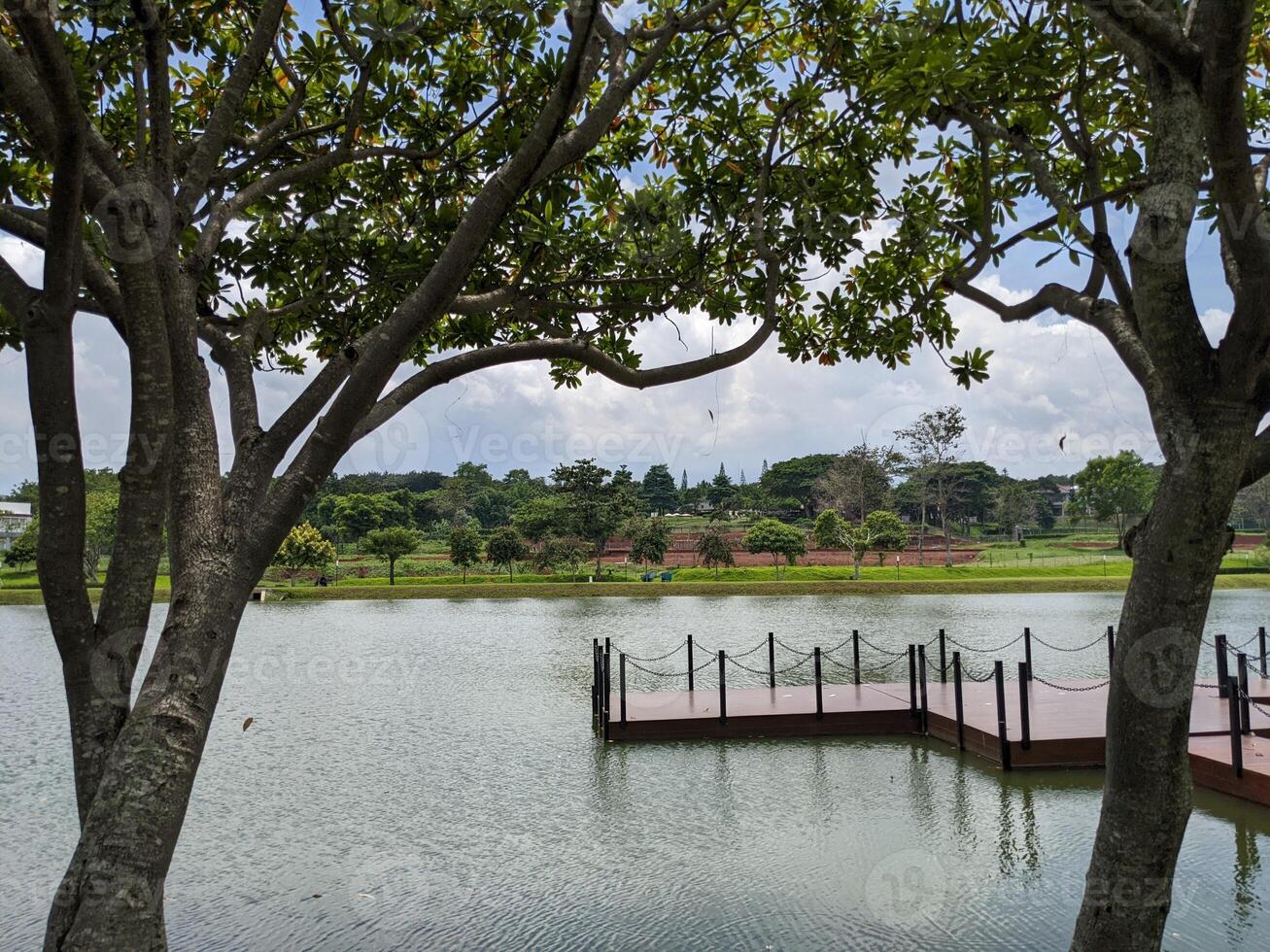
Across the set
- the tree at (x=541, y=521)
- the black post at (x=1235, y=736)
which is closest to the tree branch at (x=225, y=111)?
the black post at (x=1235, y=736)

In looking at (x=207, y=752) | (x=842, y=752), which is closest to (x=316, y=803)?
(x=207, y=752)

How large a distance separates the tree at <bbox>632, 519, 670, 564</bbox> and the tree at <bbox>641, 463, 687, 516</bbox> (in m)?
27.5

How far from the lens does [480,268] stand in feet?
16.6

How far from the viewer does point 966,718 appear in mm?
9383

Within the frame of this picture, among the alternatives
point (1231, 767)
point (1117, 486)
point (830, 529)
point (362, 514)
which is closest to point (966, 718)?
point (1231, 767)

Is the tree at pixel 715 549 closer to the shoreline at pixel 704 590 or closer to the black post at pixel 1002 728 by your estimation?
the shoreline at pixel 704 590

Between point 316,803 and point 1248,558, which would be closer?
point 316,803

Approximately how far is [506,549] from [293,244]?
3114 centimetres

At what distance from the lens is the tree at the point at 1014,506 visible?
188 ft

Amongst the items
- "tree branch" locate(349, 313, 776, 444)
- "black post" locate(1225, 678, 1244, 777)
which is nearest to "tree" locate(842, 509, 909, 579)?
"black post" locate(1225, 678, 1244, 777)

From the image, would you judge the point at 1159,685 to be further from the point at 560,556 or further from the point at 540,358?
the point at 560,556

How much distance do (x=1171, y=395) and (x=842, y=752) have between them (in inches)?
281

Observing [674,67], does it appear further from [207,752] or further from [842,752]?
[207,752]

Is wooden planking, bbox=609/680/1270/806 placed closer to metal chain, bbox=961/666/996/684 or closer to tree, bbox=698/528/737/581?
metal chain, bbox=961/666/996/684
